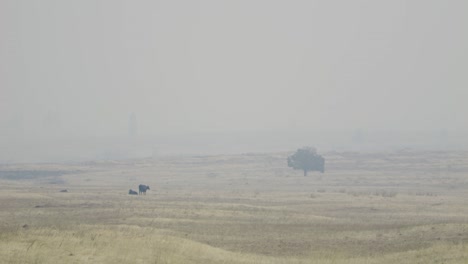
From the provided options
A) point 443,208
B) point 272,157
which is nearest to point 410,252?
point 443,208

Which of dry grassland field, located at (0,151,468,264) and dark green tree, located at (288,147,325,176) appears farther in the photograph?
dark green tree, located at (288,147,325,176)

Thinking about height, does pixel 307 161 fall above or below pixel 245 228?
above

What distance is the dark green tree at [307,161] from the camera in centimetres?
13562

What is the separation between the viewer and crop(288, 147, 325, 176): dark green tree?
445ft

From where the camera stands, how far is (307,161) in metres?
136

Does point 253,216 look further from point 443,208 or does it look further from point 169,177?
point 169,177

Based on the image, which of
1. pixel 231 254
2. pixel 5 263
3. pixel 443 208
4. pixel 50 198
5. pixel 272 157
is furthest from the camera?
pixel 272 157

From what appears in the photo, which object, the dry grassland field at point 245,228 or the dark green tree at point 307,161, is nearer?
the dry grassland field at point 245,228

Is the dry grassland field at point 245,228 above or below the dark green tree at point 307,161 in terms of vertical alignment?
below

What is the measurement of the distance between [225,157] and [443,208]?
115 meters

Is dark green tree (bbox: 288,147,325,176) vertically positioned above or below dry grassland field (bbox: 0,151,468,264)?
above

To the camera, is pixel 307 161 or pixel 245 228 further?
pixel 307 161

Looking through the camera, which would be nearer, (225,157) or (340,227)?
(340,227)

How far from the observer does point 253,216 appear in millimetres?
55750
